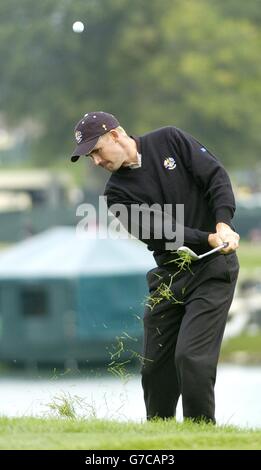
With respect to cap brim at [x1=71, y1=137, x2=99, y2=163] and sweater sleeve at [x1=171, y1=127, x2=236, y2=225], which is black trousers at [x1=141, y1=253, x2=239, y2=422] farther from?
cap brim at [x1=71, y1=137, x2=99, y2=163]

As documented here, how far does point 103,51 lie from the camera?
226 feet

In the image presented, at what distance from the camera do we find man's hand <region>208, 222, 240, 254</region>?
7.95 m

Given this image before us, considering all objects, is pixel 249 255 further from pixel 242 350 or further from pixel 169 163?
pixel 169 163

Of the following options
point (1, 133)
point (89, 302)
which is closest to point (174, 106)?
point (1, 133)

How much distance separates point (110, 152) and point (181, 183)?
42cm

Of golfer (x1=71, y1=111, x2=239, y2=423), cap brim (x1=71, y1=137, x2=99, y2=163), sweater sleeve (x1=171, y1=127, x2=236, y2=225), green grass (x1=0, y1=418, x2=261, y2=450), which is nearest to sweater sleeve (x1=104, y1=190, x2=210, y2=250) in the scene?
golfer (x1=71, y1=111, x2=239, y2=423)

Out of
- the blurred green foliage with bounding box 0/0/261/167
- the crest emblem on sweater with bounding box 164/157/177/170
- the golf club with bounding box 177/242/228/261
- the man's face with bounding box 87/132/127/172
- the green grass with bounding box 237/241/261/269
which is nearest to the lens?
the golf club with bounding box 177/242/228/261

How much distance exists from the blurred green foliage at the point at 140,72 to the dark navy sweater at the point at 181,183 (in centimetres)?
5779

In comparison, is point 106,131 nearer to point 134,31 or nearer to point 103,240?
point 103,240

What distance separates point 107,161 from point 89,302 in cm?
2435

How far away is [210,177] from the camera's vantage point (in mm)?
8148

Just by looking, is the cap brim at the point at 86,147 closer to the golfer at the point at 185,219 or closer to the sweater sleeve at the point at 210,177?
the golfer at the point at 185,219

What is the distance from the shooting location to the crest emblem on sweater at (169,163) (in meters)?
8.16

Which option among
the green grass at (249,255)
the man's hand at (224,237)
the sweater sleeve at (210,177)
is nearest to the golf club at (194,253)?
the man's hand at (224,237)
